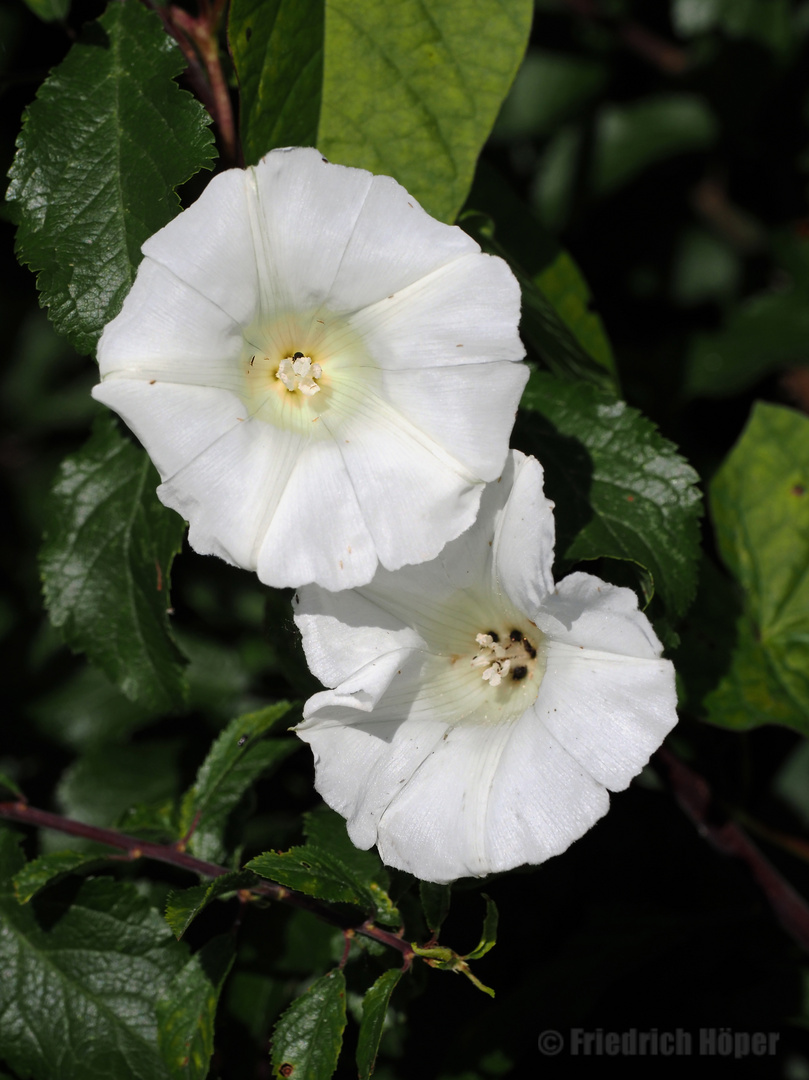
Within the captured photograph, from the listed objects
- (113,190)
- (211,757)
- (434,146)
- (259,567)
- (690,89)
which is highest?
(113,190)

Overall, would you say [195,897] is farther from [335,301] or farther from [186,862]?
[335,301]

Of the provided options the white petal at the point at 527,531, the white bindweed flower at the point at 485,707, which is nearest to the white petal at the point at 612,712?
the white bindweed flower at the point at 485,707

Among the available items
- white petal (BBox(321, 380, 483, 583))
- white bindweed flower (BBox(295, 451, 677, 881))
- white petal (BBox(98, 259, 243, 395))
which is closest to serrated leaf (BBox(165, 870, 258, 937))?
white bindweed flower (BBox(295, 451, 677, 881))

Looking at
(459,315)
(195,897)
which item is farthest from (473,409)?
(195,897)

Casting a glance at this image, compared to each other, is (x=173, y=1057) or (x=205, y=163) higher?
(x=205, y=163)

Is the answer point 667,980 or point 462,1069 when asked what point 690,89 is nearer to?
point 667,980

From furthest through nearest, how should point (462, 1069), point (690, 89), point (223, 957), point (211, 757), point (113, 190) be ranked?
point (690, 89) → point (462, 1069) → point (211, 757) → point (223, 957) → point (113, 190)

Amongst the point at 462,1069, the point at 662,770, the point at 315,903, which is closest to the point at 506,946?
the point at 462,1069

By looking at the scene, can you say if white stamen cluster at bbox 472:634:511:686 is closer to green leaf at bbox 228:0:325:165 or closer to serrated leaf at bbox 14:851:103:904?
serrated leaf at bbox 14:851:103:904
